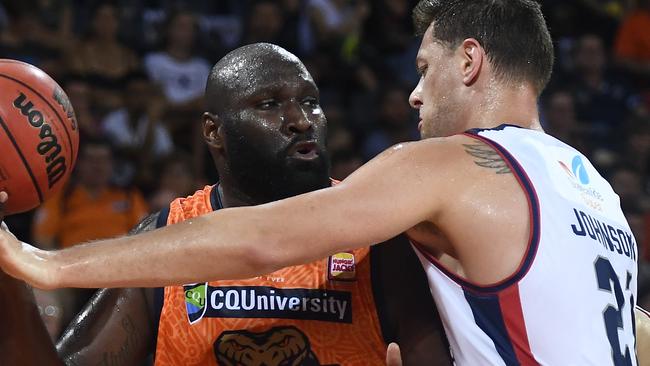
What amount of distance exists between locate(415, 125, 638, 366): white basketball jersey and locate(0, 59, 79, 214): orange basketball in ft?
3.92

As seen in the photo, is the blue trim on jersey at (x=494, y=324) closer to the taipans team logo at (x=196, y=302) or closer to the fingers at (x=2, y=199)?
the taipans team logo at (x=196, y=302)

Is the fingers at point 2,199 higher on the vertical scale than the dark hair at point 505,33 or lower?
lower

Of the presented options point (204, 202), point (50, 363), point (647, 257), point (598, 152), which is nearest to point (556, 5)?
point (598, 152)

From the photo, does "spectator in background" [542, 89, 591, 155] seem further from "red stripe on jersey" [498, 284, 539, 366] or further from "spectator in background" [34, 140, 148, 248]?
"red stripe on jersey" [498, 284, 539, 366]

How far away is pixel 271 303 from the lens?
11.1 feet

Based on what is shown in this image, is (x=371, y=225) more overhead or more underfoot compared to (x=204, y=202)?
more overhead

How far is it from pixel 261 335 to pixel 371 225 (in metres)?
0.87

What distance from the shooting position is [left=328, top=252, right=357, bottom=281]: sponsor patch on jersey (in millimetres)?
3428

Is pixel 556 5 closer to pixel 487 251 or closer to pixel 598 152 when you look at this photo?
pixel 598 152

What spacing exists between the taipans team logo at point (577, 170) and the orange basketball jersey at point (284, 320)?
0.82 meters

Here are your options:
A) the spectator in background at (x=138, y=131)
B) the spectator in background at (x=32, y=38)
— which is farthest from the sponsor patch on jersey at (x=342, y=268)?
the spectator in background at (x=32, y=38)

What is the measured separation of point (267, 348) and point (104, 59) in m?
6.30

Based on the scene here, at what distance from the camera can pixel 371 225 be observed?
267 cm

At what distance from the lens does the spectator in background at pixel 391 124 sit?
9.40 metres
